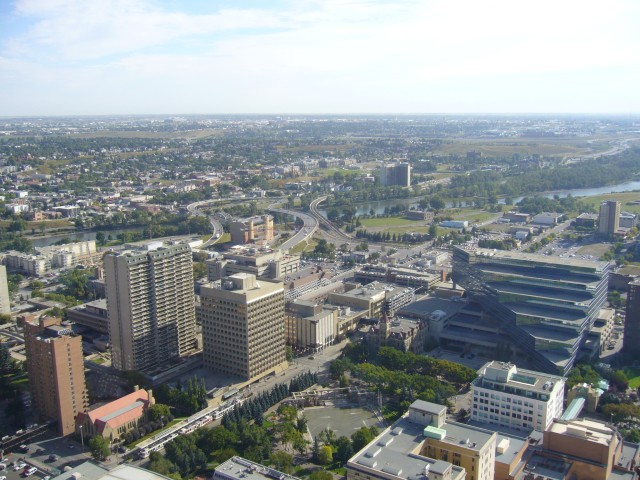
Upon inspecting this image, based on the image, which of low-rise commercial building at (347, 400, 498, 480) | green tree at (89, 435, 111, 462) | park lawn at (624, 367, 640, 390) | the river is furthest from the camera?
the river

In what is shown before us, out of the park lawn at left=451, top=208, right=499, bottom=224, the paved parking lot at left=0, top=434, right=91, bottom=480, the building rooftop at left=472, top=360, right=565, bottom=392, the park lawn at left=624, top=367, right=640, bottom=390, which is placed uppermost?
the building rooftop at left=472, top=360, right=565, bottom=392

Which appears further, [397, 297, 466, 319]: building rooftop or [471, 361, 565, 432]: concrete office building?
[397, 297, 466, 319]: building rooftop

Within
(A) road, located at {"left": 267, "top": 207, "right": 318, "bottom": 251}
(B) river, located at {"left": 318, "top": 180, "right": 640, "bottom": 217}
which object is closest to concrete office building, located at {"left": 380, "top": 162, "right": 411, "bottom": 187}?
(B) river, located at {"left": 318, "top": 180, "right": 640, "bottom": 217}

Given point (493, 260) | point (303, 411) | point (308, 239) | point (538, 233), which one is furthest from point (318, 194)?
point (303, 411)

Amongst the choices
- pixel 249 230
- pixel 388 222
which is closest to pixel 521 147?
pixel 388 222

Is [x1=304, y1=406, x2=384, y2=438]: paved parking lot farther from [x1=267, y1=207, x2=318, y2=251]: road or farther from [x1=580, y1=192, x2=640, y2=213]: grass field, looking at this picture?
[x1=580, y1=192, x2=640, y2=213]: grass field

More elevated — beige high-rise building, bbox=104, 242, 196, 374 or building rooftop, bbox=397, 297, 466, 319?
beige high-rise building, bbox=104, 242, 196, 374

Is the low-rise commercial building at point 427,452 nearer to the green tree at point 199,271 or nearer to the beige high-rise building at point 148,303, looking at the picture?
the beige high-rise building at point 148,303
